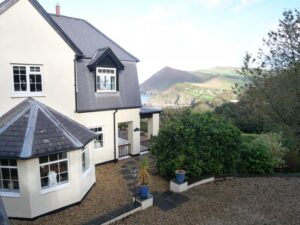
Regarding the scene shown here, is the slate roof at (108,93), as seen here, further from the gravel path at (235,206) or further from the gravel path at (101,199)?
the gravel path at (235,206)

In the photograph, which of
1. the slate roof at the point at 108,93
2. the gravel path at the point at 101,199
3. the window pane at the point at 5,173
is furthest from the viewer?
the slate roof at the point at 108,93

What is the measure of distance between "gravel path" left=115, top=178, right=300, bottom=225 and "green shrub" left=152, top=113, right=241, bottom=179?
42.7 inches

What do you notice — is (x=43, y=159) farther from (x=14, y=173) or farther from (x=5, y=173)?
(x=5, y=173)

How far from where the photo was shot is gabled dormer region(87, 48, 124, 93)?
14.5 meters

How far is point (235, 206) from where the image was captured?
34.2 ft

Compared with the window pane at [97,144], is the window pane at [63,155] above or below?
above

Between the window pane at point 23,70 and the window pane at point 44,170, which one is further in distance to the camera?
the window pane at point 23,70

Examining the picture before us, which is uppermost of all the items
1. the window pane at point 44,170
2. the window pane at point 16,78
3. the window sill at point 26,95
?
the window pane at point 16,78

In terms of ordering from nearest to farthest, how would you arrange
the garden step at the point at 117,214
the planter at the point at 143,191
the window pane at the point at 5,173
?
the garden step at the point at 117,214 < the window pane at the point at 5,173 < the planter at the point at 143,191

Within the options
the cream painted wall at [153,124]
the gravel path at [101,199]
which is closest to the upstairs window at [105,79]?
the cream painted wall at [153,124]

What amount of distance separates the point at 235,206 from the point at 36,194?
889 centimetres

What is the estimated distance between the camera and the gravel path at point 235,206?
934cm

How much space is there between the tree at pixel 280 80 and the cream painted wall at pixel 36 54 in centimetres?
1201

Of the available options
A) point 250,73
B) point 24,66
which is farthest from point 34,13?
point 250,73
